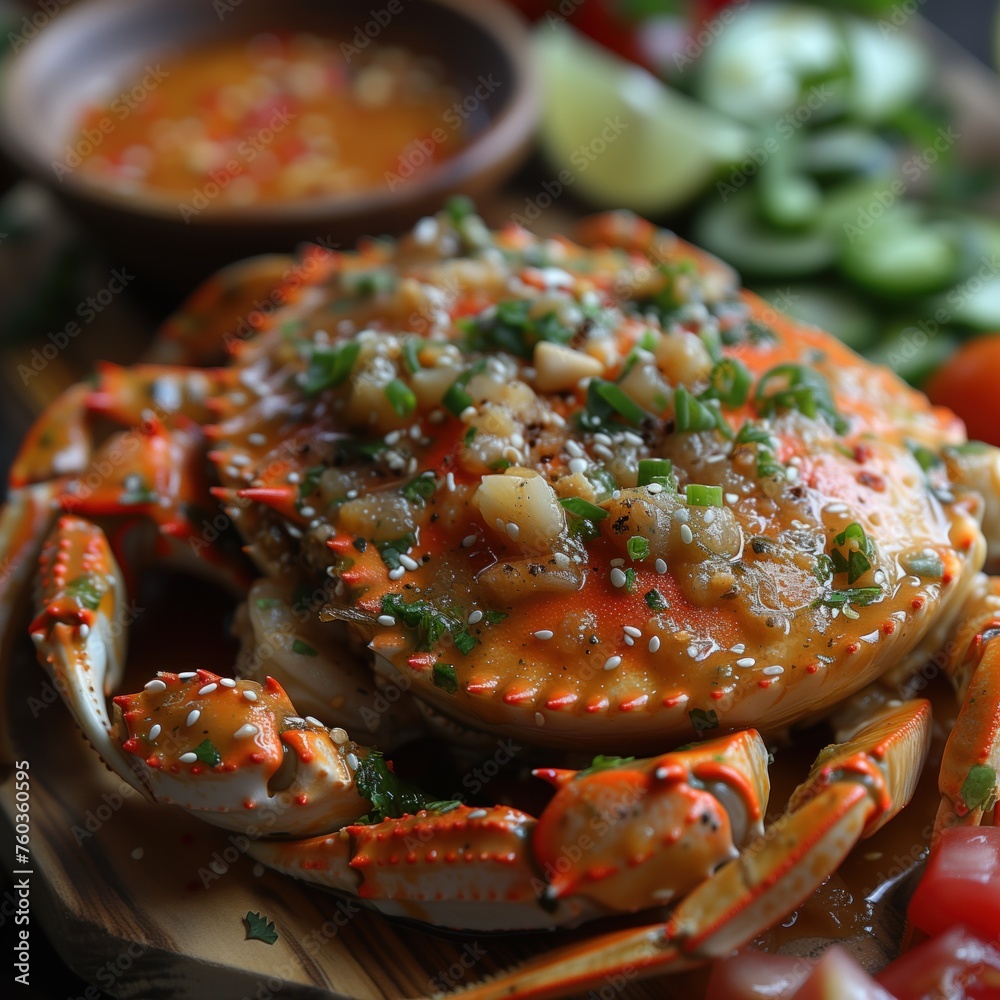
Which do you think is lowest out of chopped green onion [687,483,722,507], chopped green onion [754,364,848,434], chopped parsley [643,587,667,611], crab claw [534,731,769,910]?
crab claw [534,731,769,910]

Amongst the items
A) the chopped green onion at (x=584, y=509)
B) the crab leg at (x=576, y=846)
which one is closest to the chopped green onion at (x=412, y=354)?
the chopped green onion at (x=584, y=509)

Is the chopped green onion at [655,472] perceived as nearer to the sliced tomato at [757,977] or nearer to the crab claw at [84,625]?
the sliced tomato at [757,977]

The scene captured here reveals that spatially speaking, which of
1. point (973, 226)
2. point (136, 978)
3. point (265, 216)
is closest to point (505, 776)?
point (136, 978)

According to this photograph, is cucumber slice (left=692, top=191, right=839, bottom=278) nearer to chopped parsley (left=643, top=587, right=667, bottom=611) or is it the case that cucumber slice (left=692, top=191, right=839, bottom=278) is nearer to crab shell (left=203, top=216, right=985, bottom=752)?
crab shell (left=203, top=216, right=985, bottom=752)

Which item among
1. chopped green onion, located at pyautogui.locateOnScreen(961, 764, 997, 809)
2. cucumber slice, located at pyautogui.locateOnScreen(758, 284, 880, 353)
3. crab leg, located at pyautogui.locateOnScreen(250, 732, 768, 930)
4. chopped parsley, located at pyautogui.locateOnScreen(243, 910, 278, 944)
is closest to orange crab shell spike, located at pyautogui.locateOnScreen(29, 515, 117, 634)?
chopped parsley, located at pyautogui.locateOnScreen(243, 910, 278, 944)

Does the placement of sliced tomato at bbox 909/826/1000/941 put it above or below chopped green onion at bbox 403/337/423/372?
below

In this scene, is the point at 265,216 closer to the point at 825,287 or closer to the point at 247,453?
the point at 247,453
